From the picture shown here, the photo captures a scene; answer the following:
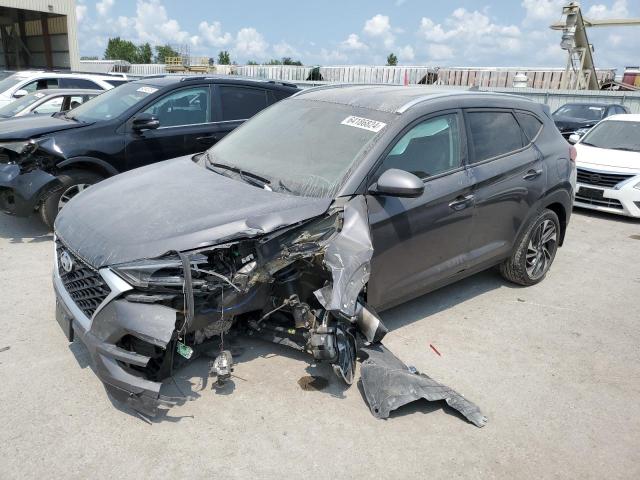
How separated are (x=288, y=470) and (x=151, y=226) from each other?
1530 mm

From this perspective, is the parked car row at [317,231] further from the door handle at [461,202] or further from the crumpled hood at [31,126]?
the crumpled hood at [31,126]

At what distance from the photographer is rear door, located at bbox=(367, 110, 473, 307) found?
11.3 ft

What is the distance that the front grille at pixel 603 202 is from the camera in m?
7.95

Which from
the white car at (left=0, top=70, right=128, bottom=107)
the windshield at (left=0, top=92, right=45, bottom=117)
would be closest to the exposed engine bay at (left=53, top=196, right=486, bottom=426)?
the windshield at (left=0, top=92, right=45, bottom=117)

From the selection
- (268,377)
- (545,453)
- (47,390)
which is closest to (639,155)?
(545,453)

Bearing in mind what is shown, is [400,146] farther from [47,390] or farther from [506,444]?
[47,390]

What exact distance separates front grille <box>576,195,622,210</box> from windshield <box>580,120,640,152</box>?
118 cm

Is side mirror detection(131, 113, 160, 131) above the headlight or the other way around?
above

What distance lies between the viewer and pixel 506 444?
113 inches

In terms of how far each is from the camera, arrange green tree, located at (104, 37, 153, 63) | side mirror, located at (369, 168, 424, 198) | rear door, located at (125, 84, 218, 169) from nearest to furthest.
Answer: side mirror, located at (369, 168, 424, 198) < rear door, located at (125, 84, 218, 169) < green tree, located at (104, 37, 153, 63)

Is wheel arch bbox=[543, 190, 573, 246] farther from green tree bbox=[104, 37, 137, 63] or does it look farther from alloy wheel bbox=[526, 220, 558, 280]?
green tree bbox=[104, 37, 137, 63]

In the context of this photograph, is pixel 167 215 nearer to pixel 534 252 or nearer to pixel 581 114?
pixel 534 252

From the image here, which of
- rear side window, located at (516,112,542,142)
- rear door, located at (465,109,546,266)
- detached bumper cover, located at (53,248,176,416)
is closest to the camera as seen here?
detached bumper cover, located at (53,248,176,416)

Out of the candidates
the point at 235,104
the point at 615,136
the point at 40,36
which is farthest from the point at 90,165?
the point at 40,36
